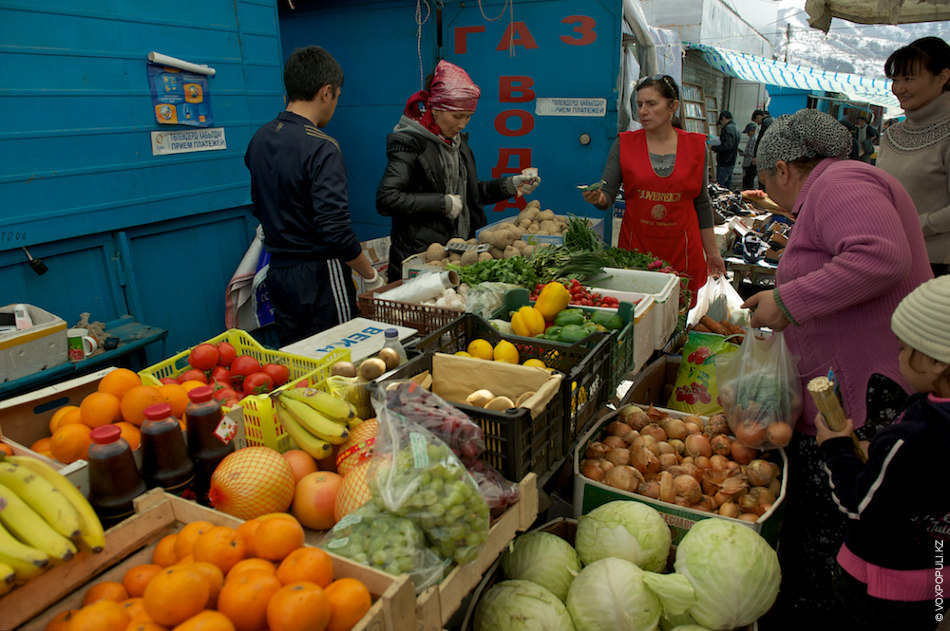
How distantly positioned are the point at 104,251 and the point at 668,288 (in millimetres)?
3746

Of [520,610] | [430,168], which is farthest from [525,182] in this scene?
[520,610]

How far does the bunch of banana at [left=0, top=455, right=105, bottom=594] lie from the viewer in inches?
45.3

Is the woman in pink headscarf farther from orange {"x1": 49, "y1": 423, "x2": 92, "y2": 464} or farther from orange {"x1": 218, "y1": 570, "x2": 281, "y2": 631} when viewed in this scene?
orange {"x1": 218, "y1": 570, "x2": 281, "y2": 631}

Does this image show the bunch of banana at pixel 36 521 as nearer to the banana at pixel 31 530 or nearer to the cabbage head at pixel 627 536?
the banana at pixel 31 530

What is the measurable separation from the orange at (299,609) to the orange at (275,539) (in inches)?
6.0

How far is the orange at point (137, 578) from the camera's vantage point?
51.6 inches

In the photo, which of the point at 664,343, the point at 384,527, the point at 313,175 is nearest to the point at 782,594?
the point at 664,343

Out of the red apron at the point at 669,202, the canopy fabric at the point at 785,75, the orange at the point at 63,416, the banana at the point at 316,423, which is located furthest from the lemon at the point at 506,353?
the canopy fabric at the point at 785,75

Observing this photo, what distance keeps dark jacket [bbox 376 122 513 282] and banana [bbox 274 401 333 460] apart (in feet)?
7.74

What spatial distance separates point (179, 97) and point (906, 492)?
4864 millimetres

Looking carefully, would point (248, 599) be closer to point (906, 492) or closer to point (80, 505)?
point (80, 505)

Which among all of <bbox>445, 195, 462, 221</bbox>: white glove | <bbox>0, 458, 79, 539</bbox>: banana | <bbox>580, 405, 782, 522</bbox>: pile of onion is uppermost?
<bbox>445, 195, 462, 221</bbox>: white glove

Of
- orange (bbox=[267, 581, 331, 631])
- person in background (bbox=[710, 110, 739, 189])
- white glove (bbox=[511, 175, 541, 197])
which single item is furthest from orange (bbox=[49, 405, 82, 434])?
person in background (bbox=[710, 110, 739, 189])

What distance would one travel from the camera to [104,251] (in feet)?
13.4
